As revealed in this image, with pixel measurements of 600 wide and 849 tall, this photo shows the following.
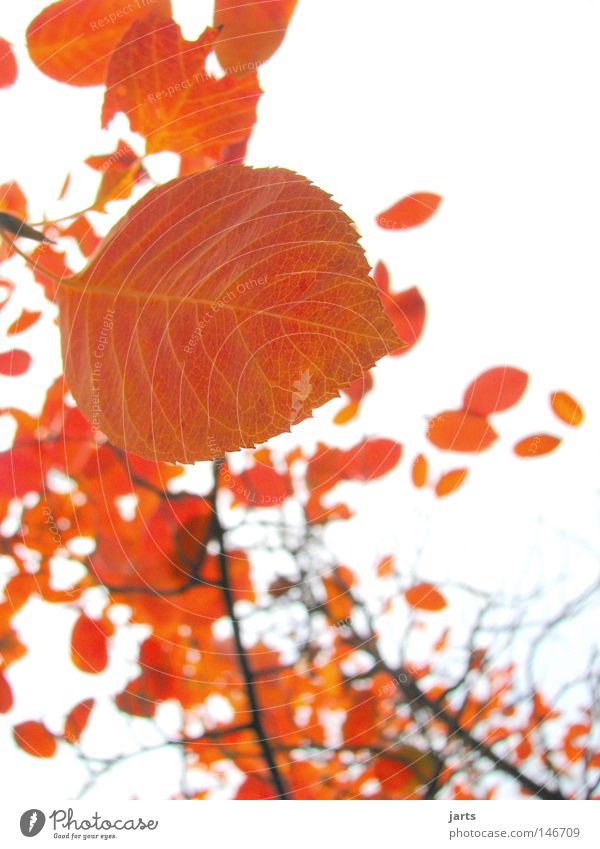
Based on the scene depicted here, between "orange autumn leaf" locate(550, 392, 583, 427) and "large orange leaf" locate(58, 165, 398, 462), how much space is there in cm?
12

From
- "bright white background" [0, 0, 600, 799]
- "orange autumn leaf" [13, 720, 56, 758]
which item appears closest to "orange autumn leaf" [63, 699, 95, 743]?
"orange autumn leaf" [13, 720, 56, 758]

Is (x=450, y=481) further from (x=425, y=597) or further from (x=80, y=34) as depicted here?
(x=80, y=34)

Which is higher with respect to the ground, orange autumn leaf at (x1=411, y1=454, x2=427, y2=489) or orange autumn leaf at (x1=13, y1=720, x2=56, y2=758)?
orange autumn leaf at (x1=411, y1=454, x2=427, y2=489)

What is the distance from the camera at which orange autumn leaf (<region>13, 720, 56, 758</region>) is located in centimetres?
32

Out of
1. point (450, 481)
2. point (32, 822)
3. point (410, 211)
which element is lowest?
point (32, 822)

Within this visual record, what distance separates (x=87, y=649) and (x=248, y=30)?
0.27m

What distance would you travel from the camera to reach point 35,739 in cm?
32

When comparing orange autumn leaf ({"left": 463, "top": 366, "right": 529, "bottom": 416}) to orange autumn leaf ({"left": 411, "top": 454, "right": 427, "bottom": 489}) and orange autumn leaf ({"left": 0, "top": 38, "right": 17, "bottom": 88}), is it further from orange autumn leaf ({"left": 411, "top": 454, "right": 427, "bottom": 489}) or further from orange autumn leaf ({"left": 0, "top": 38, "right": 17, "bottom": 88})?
orange autumn leaf ({"left": 0, "top": 38, "right": 17, "bottom": 88})

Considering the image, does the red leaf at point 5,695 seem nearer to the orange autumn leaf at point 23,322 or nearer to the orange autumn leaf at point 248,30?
the orange autumn leaf at point 23,322

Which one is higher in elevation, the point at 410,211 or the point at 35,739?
the point at 410,211

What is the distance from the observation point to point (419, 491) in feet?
1.22

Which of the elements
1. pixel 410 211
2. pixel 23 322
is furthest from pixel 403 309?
pixel 23 322

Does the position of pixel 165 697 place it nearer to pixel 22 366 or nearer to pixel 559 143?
pixel 22 366

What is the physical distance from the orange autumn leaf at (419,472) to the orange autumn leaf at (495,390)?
0.11 feet
